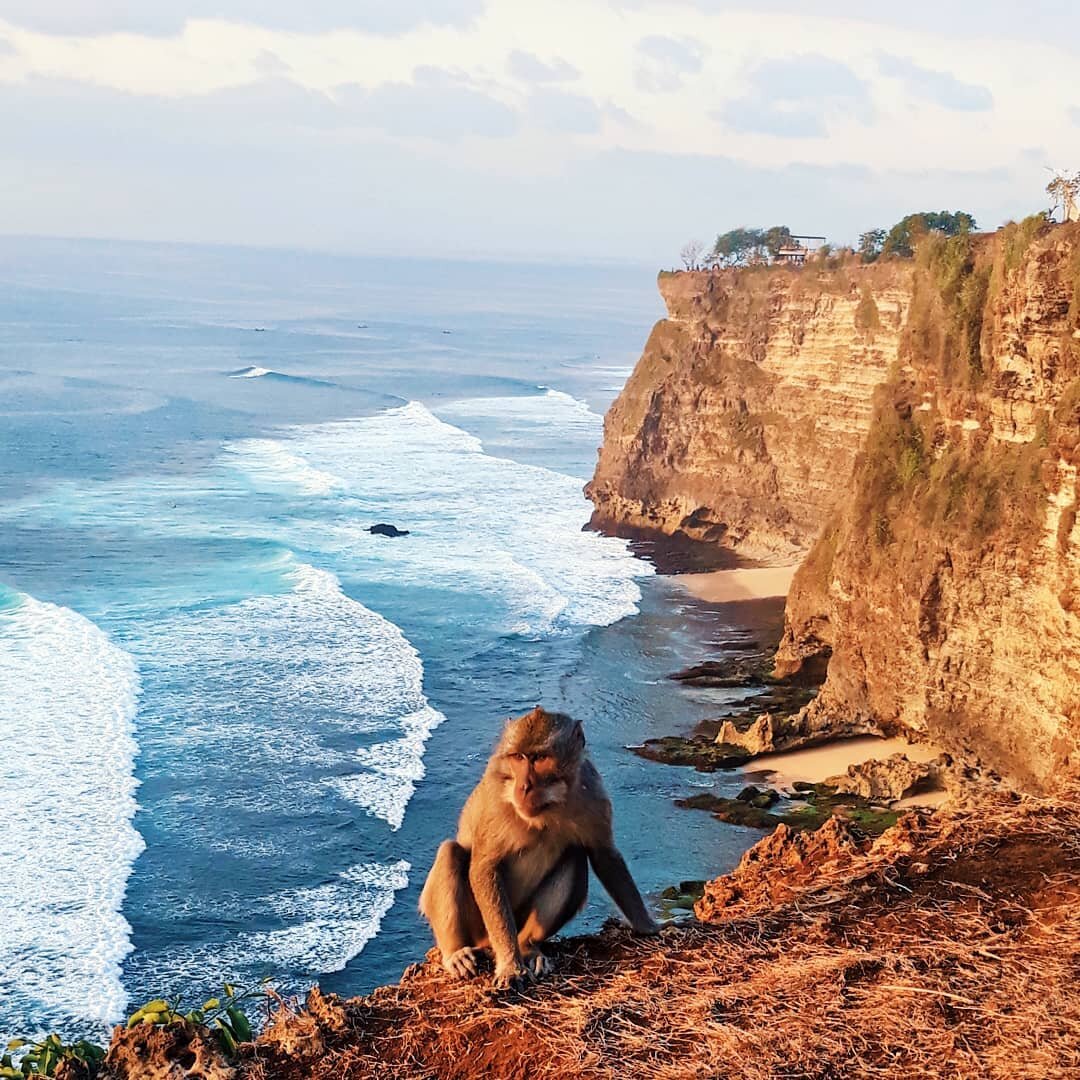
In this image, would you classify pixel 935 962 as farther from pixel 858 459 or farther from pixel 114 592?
pixel 114 592

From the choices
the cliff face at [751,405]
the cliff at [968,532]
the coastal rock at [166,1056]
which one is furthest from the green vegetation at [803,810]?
the cliff face at [751,405]

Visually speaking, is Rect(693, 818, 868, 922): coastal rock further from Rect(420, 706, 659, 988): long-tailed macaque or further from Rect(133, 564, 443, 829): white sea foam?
Rect(133, 564, 443, 829): white sea foam

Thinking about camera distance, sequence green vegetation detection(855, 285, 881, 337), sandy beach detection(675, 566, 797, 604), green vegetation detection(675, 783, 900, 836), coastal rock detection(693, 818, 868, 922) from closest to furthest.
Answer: coastal rock detection(693, 818, 868, 922) → green vegetation detection(675, 783, 900, 836) → sandy beach detection(675, 566, 797, 604) → green vegetation detection(855, 285, 881, 337)

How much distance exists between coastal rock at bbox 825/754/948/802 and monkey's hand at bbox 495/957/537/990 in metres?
22.6

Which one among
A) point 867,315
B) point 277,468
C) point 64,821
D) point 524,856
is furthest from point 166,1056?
point 277,468

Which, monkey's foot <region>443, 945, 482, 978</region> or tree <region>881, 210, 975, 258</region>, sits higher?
tree <region>881, 210, 975, 258</region>

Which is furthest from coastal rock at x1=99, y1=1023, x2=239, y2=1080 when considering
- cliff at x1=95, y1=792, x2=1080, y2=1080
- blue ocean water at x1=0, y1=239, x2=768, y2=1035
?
blue ocean water at x1=0, y1=239, x2=768, y2=1035

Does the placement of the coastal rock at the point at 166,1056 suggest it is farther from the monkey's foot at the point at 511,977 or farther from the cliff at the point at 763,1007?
the monkey's foot at the point at 511,977

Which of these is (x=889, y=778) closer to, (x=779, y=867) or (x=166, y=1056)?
(x=779, y=867)

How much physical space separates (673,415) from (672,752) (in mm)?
29645

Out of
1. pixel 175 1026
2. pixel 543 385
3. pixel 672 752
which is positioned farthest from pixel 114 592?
pixel 543 385

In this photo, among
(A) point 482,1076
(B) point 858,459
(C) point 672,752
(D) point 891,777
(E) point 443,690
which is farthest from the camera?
(E) point 443,690

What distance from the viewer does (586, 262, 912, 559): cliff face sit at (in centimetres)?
5166

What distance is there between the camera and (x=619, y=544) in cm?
5975
